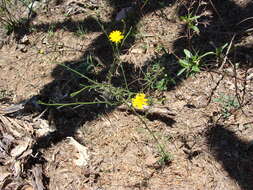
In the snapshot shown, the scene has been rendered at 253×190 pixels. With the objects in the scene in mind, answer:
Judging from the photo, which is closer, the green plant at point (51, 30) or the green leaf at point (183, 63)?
the green leaf at point (183, 63)

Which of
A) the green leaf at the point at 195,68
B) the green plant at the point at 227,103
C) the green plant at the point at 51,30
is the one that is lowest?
the green plant at the point at 227,103

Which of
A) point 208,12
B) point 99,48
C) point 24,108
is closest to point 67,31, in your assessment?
point 99,48

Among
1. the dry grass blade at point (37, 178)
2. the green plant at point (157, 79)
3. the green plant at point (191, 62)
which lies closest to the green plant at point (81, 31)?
the green plant at point (157, 79)

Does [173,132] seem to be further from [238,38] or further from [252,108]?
[238,38]

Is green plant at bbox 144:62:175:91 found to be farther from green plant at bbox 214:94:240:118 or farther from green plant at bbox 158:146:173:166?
green plant at bbox 158:146:173:166

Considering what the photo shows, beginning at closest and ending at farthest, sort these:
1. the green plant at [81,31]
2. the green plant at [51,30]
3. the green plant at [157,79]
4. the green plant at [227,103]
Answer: the green plant at [227,103]
the green plant at [157,79]
the green plant at [81,31]
the green plant at [51,30]

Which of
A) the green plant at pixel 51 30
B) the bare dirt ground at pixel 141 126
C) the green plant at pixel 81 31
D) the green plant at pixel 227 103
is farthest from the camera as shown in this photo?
the green plant at pixel 51 30

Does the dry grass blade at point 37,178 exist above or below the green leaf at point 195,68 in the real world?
below

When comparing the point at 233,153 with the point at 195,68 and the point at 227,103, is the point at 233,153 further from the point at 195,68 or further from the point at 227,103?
the point at 195,68

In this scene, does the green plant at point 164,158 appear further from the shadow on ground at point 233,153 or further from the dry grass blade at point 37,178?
the dry grass blade at point 37,178
